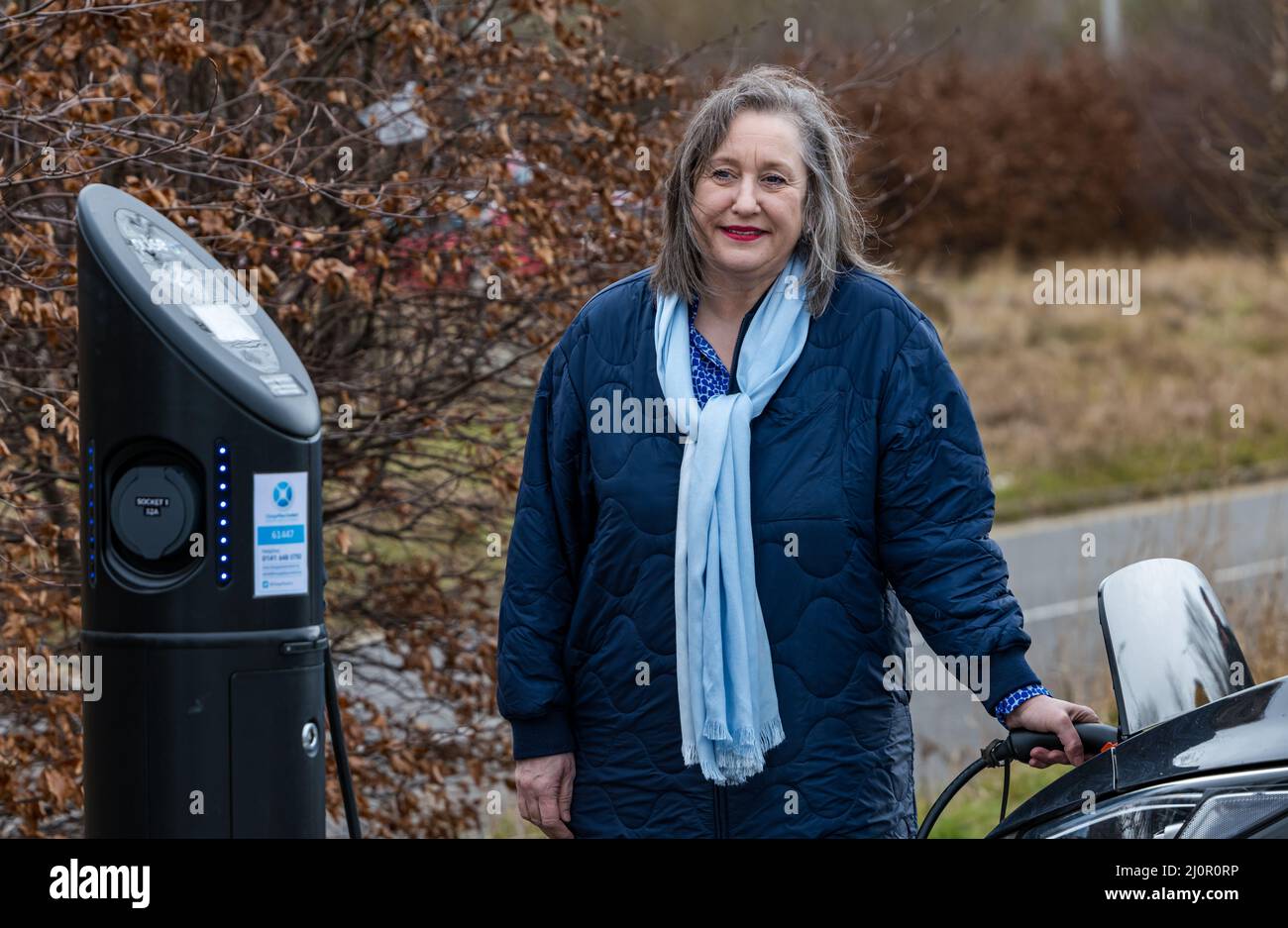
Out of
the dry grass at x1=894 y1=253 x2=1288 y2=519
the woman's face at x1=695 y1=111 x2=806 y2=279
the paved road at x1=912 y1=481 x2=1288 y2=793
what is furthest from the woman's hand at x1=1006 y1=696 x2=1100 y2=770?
the dry grass at x1=894 y1=253 x2=1288 y2=519

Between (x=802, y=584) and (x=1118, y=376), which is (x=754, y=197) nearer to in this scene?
(x=802, y=584)

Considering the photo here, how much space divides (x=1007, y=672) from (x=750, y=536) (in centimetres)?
47

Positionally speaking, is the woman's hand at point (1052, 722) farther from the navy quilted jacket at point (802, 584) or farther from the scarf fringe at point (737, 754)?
the scarf fringe at point (737, 754)

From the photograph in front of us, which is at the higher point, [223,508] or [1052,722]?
[223,508]

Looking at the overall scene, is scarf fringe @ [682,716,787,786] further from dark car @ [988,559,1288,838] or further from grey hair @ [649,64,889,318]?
grey hair @ [649,64,889,318]

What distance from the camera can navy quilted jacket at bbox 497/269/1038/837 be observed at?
2.68m

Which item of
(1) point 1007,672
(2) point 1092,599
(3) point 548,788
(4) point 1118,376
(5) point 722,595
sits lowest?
(3) point 548,788

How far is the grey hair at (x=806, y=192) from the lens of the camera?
2809 mm

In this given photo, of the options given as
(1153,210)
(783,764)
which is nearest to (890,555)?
(783,764)

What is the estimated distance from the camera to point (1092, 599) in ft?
30.0

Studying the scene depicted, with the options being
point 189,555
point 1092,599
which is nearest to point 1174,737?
point 189,555

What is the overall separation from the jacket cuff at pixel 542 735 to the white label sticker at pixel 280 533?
0.59 meters

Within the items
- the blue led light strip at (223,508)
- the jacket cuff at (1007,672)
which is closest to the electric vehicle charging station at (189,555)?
the blue led light strip at (223,508)
